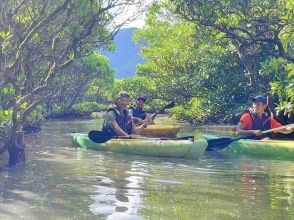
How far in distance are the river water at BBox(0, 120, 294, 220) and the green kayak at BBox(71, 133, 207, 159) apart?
0.22 meters

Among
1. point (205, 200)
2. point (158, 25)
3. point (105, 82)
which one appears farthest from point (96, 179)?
point (105, 82)

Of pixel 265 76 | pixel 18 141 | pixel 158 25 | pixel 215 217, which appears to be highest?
pixel 158 25

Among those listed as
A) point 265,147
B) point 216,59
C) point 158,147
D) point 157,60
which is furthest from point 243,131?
point 157,60

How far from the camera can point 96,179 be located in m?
8.75

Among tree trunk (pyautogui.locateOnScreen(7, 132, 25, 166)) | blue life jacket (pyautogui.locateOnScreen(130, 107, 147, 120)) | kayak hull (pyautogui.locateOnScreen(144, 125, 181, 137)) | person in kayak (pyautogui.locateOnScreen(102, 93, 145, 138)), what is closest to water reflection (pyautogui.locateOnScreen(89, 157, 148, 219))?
tree trunk (pyautogui.locateOnScreen(7, 132, 25, 166))

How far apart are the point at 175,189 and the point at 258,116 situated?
221 inches

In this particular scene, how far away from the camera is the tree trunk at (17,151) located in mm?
10055

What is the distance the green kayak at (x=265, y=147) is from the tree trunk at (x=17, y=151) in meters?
5.15

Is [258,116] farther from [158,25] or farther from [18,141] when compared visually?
[158,25]

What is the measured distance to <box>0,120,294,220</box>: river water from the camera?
21.0 feet

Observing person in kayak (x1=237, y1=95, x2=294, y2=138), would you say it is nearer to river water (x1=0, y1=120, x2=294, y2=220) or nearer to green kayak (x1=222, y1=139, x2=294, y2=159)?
green kayak (x1=222, y1=139, x2=294, y2=159)

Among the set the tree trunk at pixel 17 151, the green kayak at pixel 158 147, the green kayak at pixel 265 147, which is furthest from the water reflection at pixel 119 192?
the green kayak at pixel 265 147

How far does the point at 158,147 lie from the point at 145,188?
159 inches

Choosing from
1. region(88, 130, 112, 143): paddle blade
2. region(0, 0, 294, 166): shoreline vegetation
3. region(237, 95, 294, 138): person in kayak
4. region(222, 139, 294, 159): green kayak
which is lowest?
region(222, 139, 294, 159): green kayak
